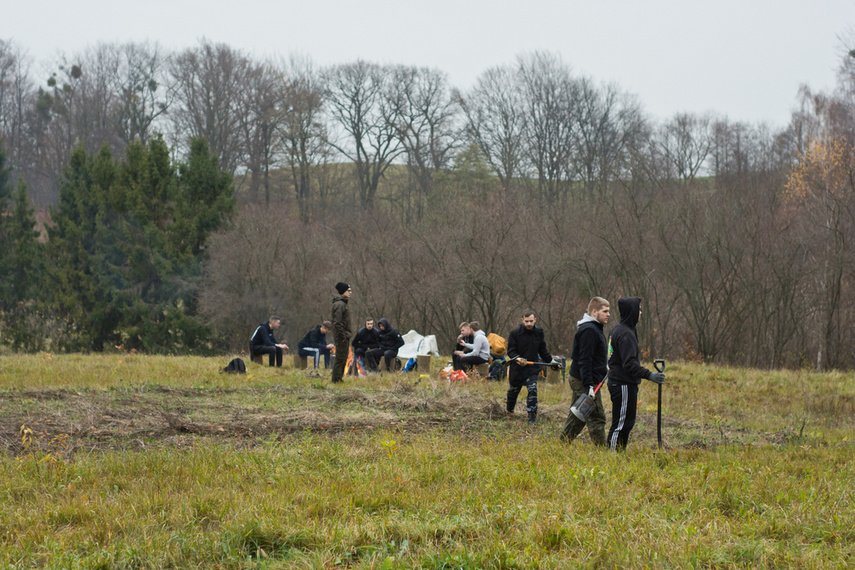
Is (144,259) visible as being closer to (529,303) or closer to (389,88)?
(389,88)

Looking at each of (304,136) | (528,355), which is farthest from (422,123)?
(528,355)

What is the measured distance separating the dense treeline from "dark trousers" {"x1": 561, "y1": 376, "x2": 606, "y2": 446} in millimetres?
17040

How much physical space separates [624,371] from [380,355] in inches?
408

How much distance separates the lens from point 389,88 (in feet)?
127

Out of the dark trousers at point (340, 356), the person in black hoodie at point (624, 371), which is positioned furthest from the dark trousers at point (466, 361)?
the person in black hoodie at point (624, 371)

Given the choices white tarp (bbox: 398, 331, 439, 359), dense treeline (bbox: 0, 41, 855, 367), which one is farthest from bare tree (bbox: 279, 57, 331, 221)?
white tarp (bbox: 398, 331, 439, 359)

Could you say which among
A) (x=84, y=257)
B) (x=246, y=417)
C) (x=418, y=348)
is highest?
(x=84, y=257)

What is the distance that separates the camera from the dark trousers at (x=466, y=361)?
1552cm

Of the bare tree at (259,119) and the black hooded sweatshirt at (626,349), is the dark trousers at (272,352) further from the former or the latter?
the bare tree at (259,119)

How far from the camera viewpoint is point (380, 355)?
56.7ft

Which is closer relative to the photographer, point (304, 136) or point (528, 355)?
point (528, 355)

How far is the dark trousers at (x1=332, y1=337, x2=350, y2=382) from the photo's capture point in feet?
44.2

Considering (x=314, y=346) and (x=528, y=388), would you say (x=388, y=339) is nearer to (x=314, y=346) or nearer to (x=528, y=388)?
(x=314, y=346)

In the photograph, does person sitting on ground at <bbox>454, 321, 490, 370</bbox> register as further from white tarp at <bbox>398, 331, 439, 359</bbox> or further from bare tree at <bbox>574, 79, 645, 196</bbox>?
bare tree at <bbox>574, 79, 645, 196</bbox>
